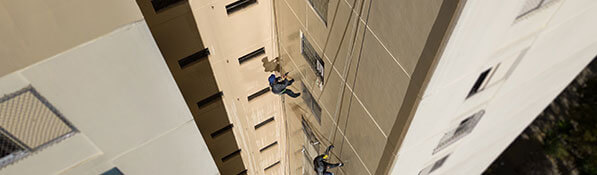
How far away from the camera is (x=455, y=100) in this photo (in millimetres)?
6340

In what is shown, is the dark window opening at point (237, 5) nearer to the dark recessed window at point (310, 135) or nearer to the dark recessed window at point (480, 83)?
the dark recessed window at point (310, 135)

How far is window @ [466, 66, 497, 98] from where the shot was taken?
650cm

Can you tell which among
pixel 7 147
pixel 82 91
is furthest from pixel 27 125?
pixel 82 91

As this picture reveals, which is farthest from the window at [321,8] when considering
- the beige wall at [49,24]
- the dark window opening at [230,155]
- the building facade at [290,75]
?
the dark window opening at [230,155]

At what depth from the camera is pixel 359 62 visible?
679cm

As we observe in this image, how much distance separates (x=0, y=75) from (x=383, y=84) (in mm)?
4826

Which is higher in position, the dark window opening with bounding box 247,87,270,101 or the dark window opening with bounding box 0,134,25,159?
the dark window opening with bounding box 0,134,25,159

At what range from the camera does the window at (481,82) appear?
256 inches

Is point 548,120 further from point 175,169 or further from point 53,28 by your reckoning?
point 53,28

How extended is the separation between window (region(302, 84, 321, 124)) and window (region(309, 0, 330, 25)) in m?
3.12

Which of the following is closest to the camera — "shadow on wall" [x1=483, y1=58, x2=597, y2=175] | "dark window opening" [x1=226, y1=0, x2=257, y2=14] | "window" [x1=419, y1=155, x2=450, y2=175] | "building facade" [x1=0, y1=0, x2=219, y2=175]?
"building facade" [x1=0, y1=0, x2=219, y2=175]

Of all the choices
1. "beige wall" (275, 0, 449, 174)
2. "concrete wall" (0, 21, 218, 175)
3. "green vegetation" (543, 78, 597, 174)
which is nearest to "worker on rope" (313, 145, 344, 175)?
"beige wall" (275, 0, 449, 174)

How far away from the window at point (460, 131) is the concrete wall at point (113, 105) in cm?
494

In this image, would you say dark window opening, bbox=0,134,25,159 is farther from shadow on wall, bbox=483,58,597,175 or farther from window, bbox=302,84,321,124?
shadow on wall, bbox=483,58,597,175
